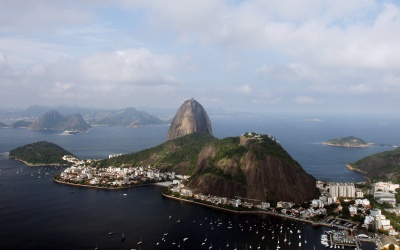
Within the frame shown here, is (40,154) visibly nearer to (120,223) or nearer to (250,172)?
(120,223)

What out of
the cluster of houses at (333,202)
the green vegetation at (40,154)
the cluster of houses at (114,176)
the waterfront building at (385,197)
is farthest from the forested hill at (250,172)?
the green vegetation at (40,154)

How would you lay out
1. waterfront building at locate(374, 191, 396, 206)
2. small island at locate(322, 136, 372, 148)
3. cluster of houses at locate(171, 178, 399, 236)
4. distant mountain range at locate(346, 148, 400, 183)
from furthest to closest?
small island at locate(322, 136, 372, 148), distant mountain range at locate(346, 148, 400, 183), waterfront building at locate(374, 191, 396, 206), cluster of houses at locate(171, 178, 399, 236)

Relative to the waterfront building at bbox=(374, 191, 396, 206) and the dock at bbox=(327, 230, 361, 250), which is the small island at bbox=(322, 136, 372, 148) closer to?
the waterfront building at bbox=(374, 191, 396, 206)

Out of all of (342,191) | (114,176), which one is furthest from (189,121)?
(342,191)

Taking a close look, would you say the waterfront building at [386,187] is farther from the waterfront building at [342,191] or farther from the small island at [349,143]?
the small island at [349,143]

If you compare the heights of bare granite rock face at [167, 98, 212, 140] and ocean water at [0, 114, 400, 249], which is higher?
bare granite rock face at [167, 98, 212, 140]

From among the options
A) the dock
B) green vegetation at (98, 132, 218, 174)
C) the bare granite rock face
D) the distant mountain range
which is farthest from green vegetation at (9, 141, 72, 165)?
the distant mountain range
